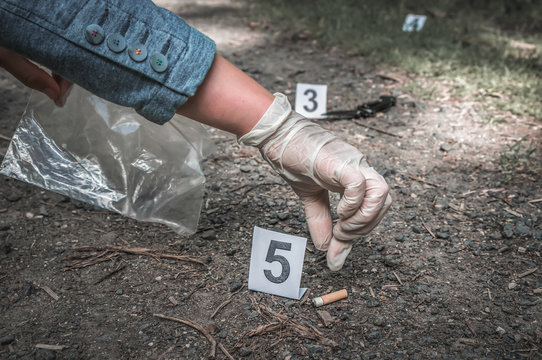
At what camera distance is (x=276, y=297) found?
3.92ft

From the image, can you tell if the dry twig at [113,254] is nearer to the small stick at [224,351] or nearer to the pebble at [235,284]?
Result: the pebble at [235,284]

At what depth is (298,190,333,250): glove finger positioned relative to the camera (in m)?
1.24

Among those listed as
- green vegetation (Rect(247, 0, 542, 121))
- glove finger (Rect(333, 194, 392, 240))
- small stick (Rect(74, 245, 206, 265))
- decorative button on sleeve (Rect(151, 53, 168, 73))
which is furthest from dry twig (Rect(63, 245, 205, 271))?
green vegetation (Rect(247, 0, 542, 121))

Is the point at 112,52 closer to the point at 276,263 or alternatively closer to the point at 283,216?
the point at 276,263

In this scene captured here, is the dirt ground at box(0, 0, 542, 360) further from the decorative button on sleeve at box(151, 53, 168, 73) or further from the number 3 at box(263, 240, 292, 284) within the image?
the decorative button on sleeve at box(151, 53, 168, 73)

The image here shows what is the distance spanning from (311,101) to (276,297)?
4.26 feet

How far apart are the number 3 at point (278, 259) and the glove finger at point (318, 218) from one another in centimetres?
11

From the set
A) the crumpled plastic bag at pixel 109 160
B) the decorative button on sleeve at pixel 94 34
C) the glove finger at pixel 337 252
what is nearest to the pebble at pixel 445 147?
the glove finger at pixel 337 252

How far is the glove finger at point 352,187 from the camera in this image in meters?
1.02

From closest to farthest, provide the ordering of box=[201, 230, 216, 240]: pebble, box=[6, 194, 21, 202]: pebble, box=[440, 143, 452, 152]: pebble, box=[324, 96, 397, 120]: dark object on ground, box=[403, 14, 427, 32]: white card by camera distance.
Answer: box=[201, 230, 216, 240]: pebble, box=[6, 194, 21, 202]: pebble, box=[440, 143, 452, 152]: pebble, box=[324, 96, 397, 120]: dark object on ground, box=[403, 14, 427, 32]: white card

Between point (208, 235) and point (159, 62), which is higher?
point (159, 62)

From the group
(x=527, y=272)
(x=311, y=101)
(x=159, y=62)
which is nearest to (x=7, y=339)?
(x=159, y=62)

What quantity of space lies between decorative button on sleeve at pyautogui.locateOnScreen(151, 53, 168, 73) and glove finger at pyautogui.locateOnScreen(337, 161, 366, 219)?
0.47m

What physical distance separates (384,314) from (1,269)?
1.08 metres
